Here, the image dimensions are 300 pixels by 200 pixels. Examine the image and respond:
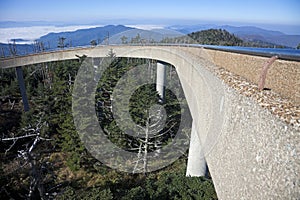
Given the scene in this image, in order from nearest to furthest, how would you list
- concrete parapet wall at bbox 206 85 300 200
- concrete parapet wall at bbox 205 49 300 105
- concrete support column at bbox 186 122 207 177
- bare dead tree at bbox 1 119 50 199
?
concrete parapet wall at bbox 206 85 300 200 < concrete parapet wall at bbox 205 49 300 105 < bare dead tree at bbox 1 119 50 199 < concrete support column at bbox 186 122 207 177

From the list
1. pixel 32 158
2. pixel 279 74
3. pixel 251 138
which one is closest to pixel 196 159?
pixel 32 158

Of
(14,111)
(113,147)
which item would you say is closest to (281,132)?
(113,147)

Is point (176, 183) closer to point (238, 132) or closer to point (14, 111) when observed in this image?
point (238, 132)

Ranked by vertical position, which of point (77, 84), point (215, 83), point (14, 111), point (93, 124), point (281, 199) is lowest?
point (14, 111)

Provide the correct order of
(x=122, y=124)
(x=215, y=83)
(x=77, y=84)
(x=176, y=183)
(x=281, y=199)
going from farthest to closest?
(x=77, y=84) → (x=122, y=124) → (x=176, y=183) → (x=215, y=83) → (x=281, y=199)

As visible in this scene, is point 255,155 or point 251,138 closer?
point 255,155

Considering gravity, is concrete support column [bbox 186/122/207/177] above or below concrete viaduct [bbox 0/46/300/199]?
below

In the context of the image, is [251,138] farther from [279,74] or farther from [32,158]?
[32,158]

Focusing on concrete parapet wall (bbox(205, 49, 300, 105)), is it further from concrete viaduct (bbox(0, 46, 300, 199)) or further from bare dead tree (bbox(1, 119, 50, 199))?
bare dead tree (bbox(1, 119, 50, 199))

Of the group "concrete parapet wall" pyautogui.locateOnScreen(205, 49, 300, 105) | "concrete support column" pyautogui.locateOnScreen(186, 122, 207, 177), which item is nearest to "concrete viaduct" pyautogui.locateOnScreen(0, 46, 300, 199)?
"concrete parapet wall" pyautogui.locateOnScreen(205, 49, 300, 105)

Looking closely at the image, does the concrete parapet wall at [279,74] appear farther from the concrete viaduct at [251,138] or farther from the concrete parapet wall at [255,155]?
the concrete parapet wall at [255,155]

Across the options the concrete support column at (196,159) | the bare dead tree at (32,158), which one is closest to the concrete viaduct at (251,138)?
the bare dead tree at (32,158)
